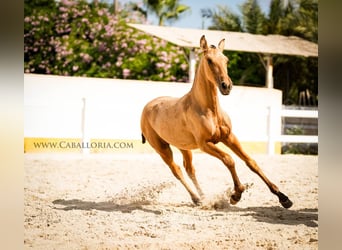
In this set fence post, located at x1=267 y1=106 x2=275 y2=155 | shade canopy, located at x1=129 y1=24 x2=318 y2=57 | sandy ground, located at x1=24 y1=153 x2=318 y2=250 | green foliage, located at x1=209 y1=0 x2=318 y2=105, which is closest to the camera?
sandy ground, located at x1=24 y1=153 x2=318 y2=250

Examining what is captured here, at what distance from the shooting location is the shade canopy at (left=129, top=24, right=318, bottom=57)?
14.0 feet

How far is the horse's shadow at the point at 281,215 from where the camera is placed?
419 cm

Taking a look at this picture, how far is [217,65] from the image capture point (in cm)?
399

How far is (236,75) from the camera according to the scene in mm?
4477

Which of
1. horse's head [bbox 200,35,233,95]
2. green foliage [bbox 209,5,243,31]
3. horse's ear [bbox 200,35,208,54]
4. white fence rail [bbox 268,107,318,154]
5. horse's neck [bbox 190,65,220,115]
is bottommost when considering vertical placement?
white fence rail [bbox 268,107,318,154]

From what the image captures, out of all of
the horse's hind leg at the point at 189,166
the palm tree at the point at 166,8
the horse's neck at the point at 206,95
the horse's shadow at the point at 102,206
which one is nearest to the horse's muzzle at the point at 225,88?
the horse's neck at the point at 206,95

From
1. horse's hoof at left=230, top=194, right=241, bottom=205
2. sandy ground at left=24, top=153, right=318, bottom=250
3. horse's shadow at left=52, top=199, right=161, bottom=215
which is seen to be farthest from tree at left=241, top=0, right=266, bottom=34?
horse's shadow at left=52, top=199, right=161, bottom=215

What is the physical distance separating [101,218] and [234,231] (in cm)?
103

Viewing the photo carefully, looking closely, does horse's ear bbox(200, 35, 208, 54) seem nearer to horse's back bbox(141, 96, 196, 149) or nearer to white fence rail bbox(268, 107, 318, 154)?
horse's back bbox(141, 96, 196, 149)

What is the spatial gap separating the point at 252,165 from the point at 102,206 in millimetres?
1246

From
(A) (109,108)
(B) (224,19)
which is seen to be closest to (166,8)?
(B) (224,19)

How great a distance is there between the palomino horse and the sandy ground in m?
0.08

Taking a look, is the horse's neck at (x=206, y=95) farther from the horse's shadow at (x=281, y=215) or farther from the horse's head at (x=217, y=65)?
the horse's shadow at (x=281, y=215)

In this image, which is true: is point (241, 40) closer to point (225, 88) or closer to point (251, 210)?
point (225, 88)
